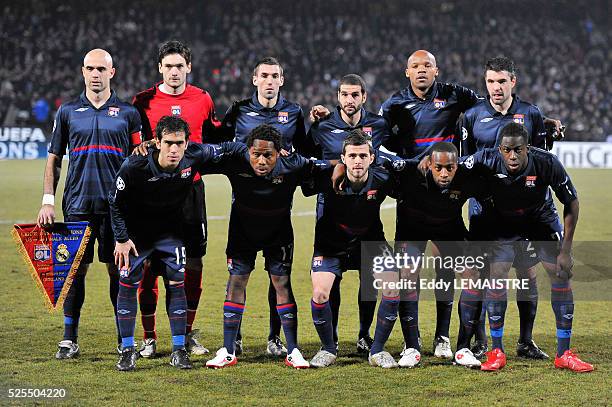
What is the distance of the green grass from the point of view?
5.68 meters

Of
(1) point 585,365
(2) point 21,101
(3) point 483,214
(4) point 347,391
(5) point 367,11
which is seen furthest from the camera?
(5) point 367,11

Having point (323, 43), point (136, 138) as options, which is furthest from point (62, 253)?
point (323, 43)

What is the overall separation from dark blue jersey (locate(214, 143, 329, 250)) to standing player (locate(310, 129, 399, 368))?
23cm

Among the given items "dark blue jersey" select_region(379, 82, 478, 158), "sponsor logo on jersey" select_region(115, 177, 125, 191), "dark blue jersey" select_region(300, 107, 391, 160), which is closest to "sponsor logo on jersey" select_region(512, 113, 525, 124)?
"dark blue jersey" select_region(379, 82, 478, 158)

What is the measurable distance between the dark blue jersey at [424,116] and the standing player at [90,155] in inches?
82.2

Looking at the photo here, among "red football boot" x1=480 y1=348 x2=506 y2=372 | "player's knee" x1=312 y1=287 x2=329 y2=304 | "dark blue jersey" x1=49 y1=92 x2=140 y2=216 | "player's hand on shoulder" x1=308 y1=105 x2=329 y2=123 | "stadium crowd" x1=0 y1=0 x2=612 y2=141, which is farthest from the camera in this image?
"stadium crowd" x1=0 y1=0 x2=612 y2=141

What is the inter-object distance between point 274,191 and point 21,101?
21.6m

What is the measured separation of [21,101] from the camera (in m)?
26.4

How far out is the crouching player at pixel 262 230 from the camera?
654 cm

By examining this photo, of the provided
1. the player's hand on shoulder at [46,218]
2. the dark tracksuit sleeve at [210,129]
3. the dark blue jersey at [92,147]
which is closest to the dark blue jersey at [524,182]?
the dark tracksuit sleeve at [210,129]

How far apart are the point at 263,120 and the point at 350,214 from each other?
3.59ft

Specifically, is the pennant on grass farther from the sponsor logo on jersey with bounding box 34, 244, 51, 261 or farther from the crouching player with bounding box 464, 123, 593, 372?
the crouching player with bounding box 464, 123, 593, 372

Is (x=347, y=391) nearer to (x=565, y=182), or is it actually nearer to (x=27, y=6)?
(x=565, y=182)

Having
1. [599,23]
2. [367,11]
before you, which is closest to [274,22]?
[367,11]
